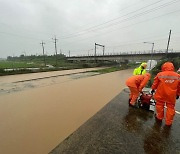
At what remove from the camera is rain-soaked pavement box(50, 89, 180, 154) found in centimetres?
337

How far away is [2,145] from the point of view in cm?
433

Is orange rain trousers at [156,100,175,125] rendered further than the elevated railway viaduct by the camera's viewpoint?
No

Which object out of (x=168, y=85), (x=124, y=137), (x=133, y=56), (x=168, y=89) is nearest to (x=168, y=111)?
(x=168, y=89)

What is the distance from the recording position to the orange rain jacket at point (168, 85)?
13.8 feet

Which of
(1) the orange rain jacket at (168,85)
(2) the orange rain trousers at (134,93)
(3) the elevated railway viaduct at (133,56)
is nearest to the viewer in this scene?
(1) the orange rain jacket at (168,85)

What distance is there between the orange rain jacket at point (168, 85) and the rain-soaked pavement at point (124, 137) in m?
0.87

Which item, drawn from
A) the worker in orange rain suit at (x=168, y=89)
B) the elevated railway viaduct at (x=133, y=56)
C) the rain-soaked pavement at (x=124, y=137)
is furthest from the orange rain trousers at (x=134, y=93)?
the elevated railway viaduct at (x=133, y=56)

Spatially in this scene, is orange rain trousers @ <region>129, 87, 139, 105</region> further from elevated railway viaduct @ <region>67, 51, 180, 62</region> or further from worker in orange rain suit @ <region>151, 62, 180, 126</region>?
elevated railway viaduct @ <region>67, 51, 180, 62</region>

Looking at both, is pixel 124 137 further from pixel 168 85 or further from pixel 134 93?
pixel 134 93

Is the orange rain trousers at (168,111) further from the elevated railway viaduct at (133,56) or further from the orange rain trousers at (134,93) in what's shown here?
the elevated railway viaduct at (133,56)

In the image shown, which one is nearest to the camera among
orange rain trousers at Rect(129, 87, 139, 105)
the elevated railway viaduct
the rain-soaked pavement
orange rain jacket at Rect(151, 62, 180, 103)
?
the rain-soaked pavement

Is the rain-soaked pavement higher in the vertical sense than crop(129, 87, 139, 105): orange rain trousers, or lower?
lower

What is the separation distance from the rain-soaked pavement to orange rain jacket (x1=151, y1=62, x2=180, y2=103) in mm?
867

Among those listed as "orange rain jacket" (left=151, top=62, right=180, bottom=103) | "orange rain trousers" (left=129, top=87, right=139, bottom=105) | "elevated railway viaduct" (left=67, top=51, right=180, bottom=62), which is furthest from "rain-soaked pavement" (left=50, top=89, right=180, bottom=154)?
"elevated railway viaduct" (left=67, top=51, right=180, bottom=62)
